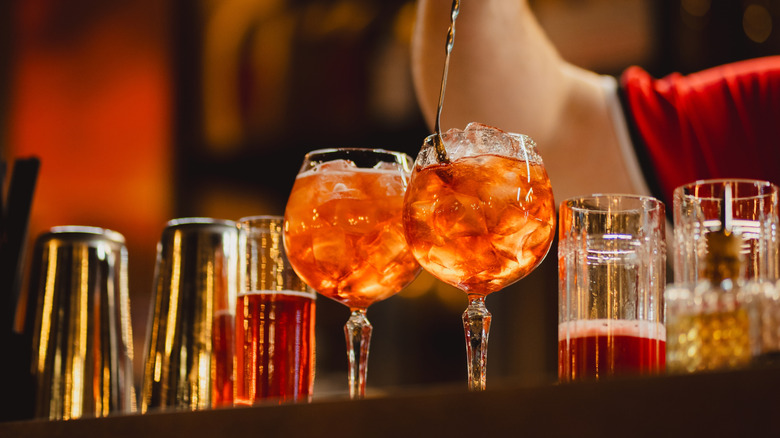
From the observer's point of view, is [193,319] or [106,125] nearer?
[193,319]

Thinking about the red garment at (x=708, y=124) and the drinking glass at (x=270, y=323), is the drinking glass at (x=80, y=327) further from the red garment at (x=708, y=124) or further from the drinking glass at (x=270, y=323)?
the red garment at (x=708, y=124)

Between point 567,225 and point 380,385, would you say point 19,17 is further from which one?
point 567,225

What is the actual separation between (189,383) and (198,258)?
15cm

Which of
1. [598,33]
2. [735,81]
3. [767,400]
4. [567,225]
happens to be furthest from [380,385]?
[767,400]

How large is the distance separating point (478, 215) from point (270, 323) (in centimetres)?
28

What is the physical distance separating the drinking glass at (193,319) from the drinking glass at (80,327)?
5 centimetres

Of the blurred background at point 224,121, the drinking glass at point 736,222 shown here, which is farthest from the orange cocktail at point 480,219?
the blurred background at point 224,121

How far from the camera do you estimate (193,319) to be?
102 centimetres

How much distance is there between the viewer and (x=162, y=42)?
13.4 ft

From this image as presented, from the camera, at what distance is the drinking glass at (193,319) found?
994 millimetres

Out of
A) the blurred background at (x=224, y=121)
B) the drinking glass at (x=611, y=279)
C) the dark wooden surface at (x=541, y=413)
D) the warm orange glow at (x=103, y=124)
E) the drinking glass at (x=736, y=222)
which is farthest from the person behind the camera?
the warm orange glow at (x=103, y=124)

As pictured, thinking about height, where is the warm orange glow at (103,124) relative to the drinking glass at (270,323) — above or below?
above

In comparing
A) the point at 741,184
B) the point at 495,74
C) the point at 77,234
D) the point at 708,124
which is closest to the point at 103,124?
the point at 495,74

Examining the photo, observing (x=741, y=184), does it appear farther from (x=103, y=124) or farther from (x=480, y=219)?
(x=103, y=124)
